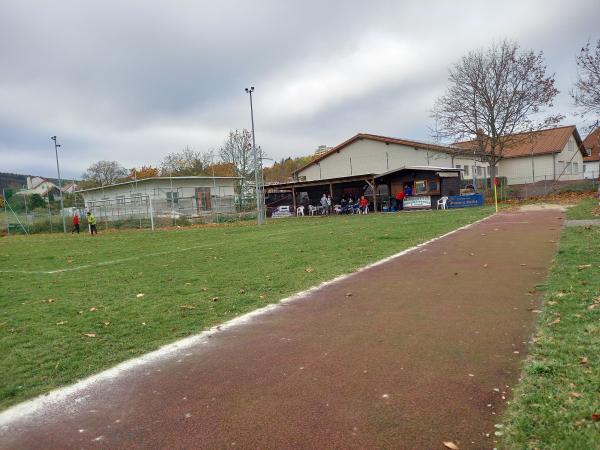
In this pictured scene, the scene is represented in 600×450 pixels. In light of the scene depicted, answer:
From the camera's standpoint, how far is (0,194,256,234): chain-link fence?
33750mm

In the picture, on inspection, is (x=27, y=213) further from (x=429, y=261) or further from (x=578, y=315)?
(x=578, y=315)

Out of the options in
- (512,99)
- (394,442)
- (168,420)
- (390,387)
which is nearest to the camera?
(394,442)

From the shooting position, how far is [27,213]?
119 feet

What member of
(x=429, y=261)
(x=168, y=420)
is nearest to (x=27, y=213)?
(x=429, y=261)

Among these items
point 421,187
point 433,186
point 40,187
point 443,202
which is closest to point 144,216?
point 421,187

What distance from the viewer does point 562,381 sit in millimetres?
3127

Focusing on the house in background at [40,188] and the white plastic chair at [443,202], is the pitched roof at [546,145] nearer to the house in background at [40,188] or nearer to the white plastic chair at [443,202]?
the white plastic chair at [443,202]

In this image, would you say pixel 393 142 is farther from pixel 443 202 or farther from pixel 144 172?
pixel 144 172

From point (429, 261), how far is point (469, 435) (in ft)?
21.2

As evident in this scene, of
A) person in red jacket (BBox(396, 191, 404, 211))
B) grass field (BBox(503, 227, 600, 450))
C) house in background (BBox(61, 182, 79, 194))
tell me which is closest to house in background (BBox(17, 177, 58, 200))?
Answer: house in background (BBox(61, 182, 79, 194))

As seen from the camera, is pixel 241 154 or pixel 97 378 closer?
pixel 97 378

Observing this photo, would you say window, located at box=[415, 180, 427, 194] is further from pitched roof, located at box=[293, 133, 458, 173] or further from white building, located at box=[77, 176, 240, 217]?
white building, located at box=[77, 176, 240, 217]

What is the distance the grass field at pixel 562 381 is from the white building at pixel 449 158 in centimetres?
3562

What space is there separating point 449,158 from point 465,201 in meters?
9.69
